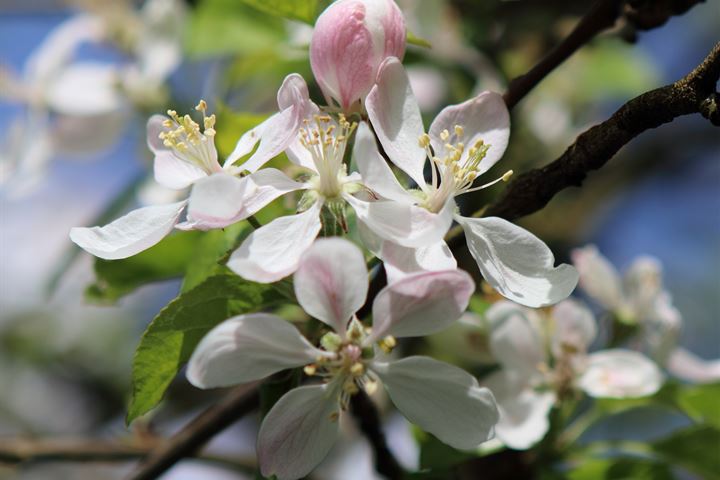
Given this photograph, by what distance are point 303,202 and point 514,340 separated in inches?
12.7

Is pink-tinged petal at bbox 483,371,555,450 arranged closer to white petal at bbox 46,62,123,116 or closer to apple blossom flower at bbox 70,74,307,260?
apple blossom flower at bbox 70,74,307,260

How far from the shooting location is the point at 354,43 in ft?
2.14

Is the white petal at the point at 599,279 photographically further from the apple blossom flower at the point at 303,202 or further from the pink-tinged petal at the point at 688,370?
the apple blossom flower at the point at 303,202

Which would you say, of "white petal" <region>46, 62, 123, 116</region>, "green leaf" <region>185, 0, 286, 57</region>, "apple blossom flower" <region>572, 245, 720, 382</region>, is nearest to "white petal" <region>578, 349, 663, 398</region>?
"apple blossom flower" <region>572, 245, 720, 382</region>

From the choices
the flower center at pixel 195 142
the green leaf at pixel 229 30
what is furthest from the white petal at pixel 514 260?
the green leaf at pixel 229 30

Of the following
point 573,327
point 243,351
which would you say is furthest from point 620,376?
point 243,351

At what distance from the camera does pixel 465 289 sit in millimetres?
558

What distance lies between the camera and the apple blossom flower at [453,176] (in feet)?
1.95

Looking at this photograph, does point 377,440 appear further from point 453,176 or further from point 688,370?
point 688,370

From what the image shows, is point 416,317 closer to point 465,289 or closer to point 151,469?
point 465,289

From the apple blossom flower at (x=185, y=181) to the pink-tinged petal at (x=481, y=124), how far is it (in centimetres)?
13

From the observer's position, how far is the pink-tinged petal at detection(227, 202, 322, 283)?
57cm

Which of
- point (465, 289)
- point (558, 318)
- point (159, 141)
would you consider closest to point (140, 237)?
point (159, 141)

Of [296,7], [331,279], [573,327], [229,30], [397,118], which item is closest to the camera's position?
[331,279]
